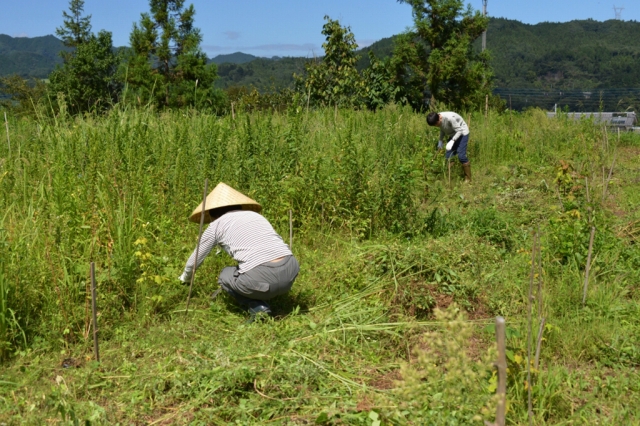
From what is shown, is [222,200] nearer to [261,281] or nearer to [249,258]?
[249,258]

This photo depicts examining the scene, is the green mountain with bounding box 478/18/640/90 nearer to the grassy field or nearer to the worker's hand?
the grassy field

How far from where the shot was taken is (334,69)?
13.5m

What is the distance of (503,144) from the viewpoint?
34.4 ft

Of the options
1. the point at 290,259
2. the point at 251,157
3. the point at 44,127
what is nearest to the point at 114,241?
the point at 290,259

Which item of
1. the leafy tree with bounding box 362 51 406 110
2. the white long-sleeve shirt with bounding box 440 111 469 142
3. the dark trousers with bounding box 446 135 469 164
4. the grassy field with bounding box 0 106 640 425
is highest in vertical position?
the leafy tree with bounding box 362 51 406 110

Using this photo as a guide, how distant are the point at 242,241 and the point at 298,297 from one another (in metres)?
0.72

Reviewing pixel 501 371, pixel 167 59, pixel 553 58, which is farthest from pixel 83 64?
pixel 553 58

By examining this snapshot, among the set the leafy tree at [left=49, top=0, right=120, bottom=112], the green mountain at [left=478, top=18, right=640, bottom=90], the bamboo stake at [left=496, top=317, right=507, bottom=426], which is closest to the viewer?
the bamboo stake at [left=496, top=317, right=507, bottom=426]

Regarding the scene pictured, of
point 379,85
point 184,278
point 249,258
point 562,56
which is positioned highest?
point 562,56

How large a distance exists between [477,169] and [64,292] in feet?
24.2

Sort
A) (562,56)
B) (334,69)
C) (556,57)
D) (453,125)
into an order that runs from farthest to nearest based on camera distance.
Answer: (556,57), (562,56), (334,69), (453,125)

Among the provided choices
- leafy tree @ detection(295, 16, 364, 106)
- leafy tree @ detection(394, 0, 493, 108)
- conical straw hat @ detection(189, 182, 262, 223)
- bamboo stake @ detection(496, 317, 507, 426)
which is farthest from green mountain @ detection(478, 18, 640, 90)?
bamboo stake @ detection(496, 317, 507, 426)

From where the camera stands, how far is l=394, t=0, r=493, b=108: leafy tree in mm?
14805

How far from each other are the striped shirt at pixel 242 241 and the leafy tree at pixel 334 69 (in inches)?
365
